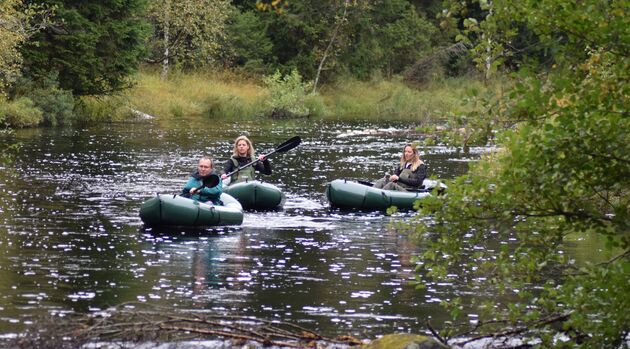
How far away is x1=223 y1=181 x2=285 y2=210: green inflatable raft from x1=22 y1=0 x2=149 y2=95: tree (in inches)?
626

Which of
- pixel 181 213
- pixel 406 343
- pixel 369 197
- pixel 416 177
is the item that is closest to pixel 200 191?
pixel 181 213

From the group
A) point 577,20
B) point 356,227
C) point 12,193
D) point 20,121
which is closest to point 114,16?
point 20,121

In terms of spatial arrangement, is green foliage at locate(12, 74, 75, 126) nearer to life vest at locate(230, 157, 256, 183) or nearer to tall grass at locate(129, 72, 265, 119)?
tall grass at locate(129, 72, 265, 119)

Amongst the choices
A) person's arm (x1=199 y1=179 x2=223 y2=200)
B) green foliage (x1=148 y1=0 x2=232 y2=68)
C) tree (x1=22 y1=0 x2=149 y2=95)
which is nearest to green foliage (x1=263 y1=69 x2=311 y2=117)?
green foliage (x1=148 y1=0 x2=232 y2=68)

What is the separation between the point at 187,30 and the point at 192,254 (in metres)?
29.0

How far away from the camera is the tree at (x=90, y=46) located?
3047 centimetres

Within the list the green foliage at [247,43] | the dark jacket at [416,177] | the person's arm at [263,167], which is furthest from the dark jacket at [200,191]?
the green foliage at [247,43]

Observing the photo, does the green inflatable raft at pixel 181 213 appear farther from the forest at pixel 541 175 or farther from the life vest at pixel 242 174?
the forest at pixel 541 175

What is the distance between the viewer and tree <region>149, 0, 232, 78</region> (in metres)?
39.3

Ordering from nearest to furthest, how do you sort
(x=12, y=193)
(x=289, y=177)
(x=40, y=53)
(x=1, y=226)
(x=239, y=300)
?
(x=239, y=300), (x=1, y=226), (x=12, y=193), (x=289, y=177), (x=40, y=53)

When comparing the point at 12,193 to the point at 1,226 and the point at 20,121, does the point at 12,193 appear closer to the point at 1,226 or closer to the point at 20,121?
the point at 1,226

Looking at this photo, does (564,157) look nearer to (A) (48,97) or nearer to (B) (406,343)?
(B) (406,343)

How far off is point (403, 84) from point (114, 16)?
2075cm

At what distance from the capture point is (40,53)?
30.5m
